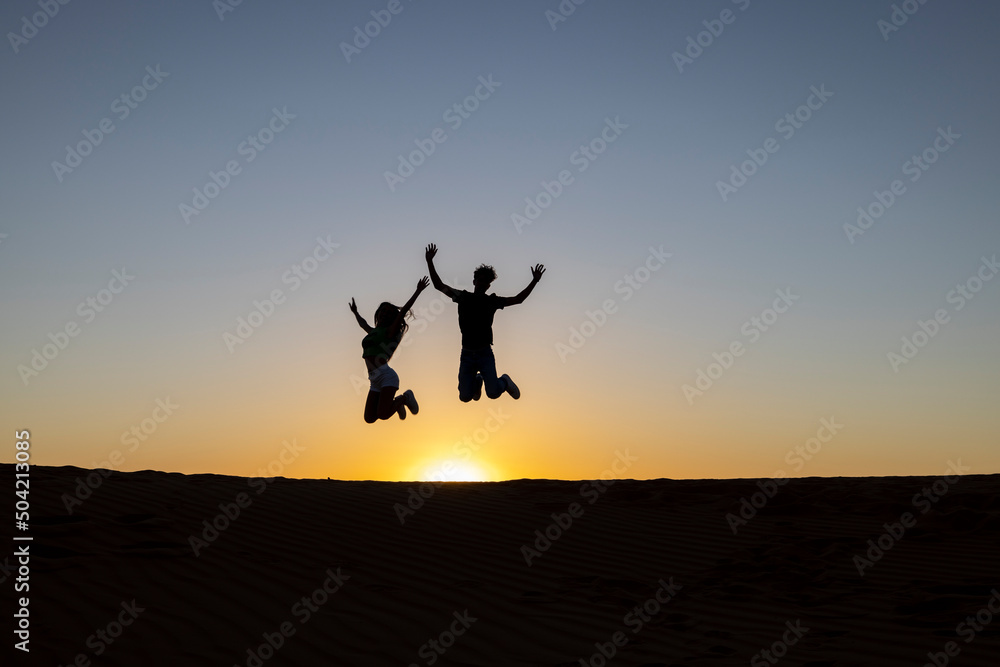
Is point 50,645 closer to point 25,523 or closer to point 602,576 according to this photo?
point 25,523

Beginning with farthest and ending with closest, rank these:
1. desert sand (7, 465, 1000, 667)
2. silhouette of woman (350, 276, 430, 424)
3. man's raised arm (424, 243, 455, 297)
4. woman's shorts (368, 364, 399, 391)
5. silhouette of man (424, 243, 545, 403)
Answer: woman's shorts (368, 364, 399, 391) → silhouette of woman (350, 276, 430, 424) → silhouette of man (424, 243, 545, 403) → man's raised arm (424, 243, 455, 297) → desert sand (7, 465, 1000, 667)

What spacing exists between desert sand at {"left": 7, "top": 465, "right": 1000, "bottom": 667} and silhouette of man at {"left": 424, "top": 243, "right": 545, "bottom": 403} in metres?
1.41

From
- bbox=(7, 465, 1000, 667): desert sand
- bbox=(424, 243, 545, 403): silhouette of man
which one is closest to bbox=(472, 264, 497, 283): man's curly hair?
bbox=(424, 243, 545, 403): silhouette of man

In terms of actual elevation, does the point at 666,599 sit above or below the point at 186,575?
above

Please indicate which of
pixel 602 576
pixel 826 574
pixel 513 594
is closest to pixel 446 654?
pixel 513 594

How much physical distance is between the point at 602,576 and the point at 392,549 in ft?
6.14

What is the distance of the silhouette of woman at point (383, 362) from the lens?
9.20 m

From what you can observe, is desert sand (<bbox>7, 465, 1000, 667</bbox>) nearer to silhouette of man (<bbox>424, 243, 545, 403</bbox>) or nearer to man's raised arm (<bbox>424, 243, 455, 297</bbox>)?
silhouette of man (<bbox>424, 243, 545, 403</bbox>)

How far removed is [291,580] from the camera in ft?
20.0

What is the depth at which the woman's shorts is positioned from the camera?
31.4ft

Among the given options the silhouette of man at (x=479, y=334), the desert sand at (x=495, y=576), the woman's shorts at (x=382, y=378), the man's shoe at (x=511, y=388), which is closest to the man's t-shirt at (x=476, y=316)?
the silhouette of man at (x=479, y=334)

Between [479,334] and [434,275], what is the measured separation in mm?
987

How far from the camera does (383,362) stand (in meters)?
9.43

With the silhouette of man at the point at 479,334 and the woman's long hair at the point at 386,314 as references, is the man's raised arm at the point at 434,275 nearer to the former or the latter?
the silhouette of man at the point at 479,334
